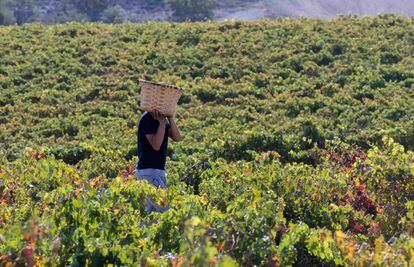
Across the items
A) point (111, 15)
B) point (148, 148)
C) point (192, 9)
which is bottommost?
point (111, 15)

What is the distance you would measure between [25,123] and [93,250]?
42.0 feet

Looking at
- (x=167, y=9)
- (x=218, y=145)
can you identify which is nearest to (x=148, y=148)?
(x=218, y=145)

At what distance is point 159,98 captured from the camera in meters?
7.63

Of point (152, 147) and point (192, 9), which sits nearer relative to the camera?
point (152, 147)

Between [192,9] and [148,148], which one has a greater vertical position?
[148,148]

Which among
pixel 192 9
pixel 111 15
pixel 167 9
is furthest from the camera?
pixel 167 9

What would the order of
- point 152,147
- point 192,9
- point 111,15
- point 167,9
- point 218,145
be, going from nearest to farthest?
point 152,147 → point 218,145 → point 111,15 → point 192,9 → point 167,9

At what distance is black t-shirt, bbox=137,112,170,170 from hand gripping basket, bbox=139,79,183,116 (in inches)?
4.7

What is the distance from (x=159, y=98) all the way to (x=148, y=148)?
52cm

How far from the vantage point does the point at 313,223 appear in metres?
7.15

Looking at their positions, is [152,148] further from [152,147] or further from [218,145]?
[218,145]

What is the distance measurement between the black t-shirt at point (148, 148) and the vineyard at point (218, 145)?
0.31 metres

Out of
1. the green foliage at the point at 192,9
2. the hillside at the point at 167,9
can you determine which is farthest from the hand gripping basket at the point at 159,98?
the green foliage at the point at 192,9

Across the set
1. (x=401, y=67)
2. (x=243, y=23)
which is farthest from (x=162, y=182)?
(x=243, y=23)
